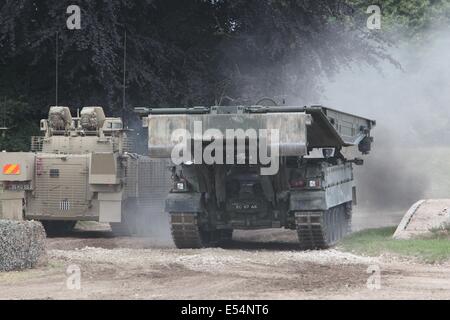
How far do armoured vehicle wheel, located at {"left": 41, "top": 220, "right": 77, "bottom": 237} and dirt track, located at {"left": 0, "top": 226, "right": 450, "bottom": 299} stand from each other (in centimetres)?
384

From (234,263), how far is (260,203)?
304 cm

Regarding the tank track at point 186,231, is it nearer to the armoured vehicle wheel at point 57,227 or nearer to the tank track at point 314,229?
the tank track at point 314,229

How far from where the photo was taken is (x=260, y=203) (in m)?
16.1

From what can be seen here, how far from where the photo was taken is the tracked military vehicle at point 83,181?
1806cm

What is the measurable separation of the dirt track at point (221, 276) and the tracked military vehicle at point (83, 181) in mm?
2425

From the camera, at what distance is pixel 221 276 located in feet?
38.9

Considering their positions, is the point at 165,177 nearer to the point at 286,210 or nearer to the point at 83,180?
the point at 83,180

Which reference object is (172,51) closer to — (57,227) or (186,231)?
(57,227)

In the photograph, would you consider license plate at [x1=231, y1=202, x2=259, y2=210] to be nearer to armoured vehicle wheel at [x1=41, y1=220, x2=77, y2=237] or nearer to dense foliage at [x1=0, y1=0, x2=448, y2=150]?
armoured vehicle wheel at [x1=41, y1=220, x2=77, y2=237]

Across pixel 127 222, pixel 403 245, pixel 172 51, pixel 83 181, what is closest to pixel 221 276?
pixel 403 245
